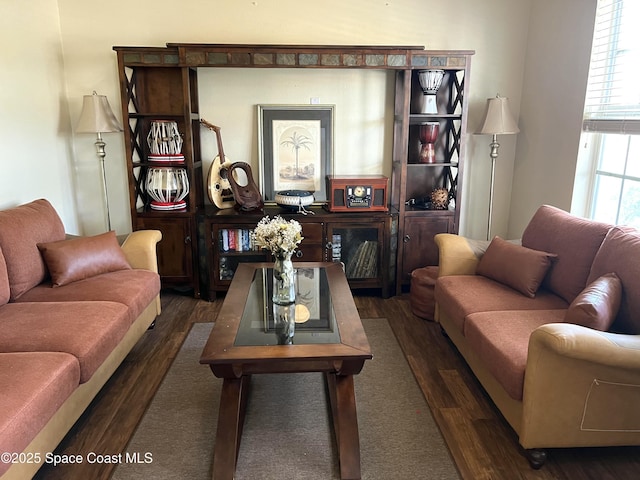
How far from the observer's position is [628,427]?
6.38 feet

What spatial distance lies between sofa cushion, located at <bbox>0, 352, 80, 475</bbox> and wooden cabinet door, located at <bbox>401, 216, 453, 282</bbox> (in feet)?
8.28

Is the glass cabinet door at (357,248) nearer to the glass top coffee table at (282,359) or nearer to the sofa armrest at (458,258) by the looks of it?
the sofa armrest at (458,258)

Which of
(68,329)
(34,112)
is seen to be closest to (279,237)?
(68,329)

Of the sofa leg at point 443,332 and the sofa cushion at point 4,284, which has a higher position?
the sofa cushion at point 4,284

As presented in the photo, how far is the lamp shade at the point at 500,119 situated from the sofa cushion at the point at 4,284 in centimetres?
326

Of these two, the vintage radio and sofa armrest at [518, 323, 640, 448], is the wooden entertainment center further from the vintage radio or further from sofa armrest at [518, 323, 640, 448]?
sofa armrest at [518, 323, 640, 448]

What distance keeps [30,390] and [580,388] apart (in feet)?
6.74

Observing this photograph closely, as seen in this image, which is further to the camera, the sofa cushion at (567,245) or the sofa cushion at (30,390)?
the sofa cushion at (567,245)

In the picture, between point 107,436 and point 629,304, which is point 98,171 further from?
point 629,304

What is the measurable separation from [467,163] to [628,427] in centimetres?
255

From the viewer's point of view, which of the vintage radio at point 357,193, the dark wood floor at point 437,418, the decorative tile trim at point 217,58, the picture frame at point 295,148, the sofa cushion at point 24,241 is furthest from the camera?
the picture frame at point 295,148

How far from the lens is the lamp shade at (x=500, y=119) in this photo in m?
3.59

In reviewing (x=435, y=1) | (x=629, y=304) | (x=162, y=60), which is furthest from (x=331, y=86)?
(x=629, y=304)

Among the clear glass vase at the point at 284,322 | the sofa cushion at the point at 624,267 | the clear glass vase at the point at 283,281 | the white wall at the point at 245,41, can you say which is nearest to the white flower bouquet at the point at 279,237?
the clear glass vase at the point at 283,281
